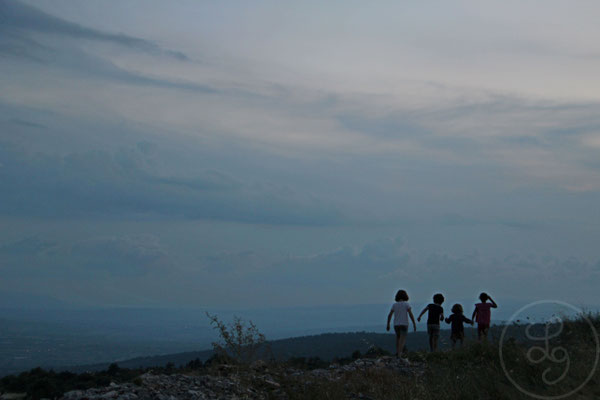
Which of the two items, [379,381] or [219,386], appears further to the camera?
[379,381]

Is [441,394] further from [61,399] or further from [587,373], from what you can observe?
[61,399]

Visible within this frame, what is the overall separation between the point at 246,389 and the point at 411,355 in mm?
7639

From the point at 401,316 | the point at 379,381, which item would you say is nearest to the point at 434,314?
the point at 401,316

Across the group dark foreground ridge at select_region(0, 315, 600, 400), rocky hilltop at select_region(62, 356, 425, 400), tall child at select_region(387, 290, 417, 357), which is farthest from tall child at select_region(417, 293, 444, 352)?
rocky hilltop at select_region(62, 356, 425, 400)

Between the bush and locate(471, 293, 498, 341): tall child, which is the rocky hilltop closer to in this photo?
the bush

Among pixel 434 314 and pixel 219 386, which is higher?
pixel 434 314

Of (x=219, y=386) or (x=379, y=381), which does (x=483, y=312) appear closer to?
(x=379, y=381)

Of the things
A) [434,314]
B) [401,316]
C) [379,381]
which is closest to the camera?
Answer: [379,381]

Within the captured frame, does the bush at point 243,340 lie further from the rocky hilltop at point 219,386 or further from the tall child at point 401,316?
the tall child at point 401,316

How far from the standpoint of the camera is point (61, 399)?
37.0 feet

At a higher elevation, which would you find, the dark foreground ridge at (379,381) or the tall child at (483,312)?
the tall child at (483,312)

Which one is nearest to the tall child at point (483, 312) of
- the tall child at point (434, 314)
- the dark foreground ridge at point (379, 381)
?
the tall child at point (434, 314)

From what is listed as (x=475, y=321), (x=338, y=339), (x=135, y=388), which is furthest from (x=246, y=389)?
(x=338, y=339)

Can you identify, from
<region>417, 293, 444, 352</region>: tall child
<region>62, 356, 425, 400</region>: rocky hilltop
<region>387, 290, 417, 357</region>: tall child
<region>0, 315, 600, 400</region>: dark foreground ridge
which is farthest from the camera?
<region>417, 293, 444, 352</region>: tall child
